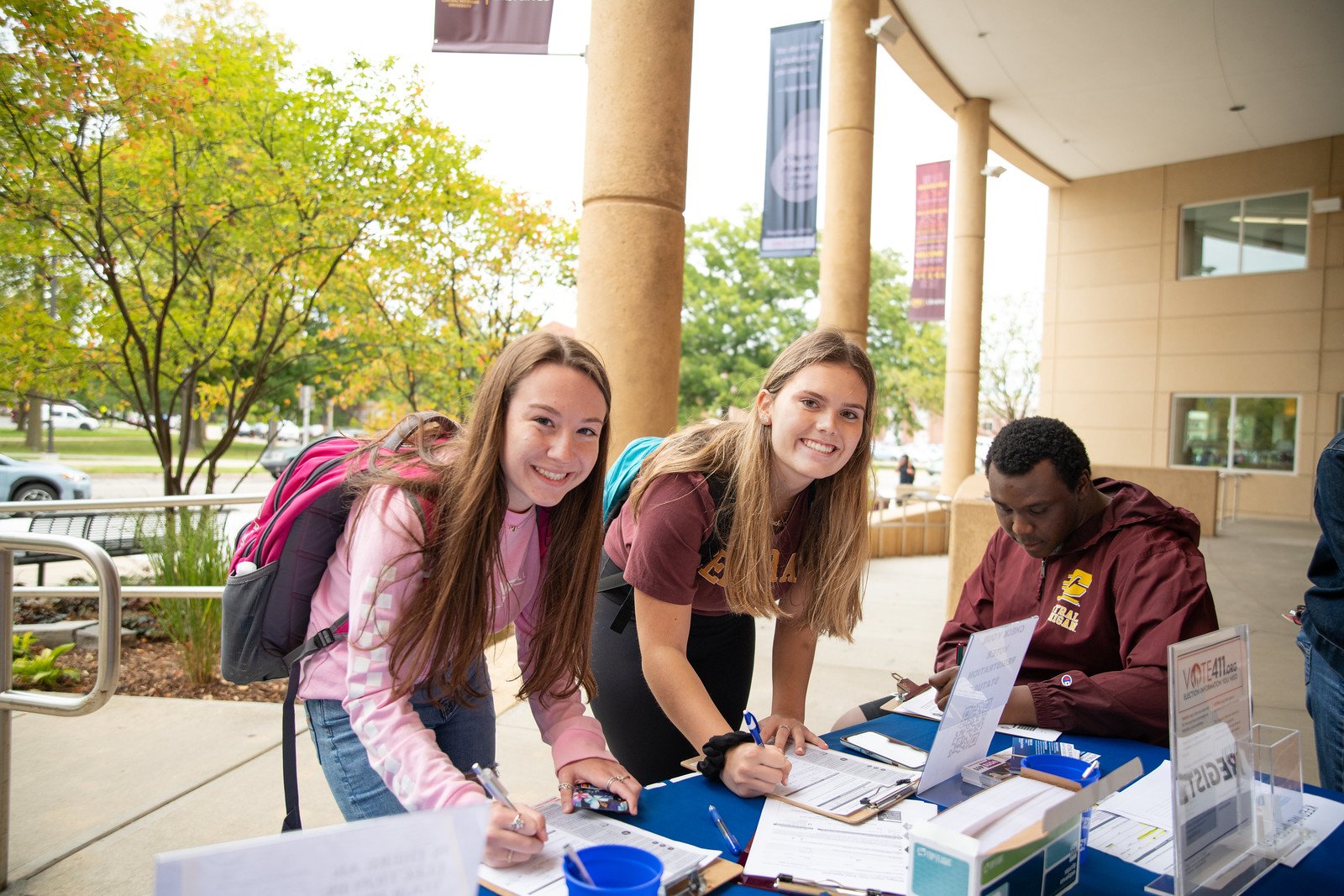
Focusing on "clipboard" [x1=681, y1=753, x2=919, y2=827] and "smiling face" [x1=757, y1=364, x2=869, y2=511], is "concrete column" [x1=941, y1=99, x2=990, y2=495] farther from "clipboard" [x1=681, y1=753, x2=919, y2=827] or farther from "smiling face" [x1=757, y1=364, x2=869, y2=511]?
"clipboard" [x1=681, y1=753, x2=919, y2=827]

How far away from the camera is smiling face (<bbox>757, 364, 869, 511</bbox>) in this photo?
1971 mm

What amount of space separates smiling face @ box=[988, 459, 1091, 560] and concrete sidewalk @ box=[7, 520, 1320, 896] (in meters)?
2.24

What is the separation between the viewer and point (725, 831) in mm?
1420

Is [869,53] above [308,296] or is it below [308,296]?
above

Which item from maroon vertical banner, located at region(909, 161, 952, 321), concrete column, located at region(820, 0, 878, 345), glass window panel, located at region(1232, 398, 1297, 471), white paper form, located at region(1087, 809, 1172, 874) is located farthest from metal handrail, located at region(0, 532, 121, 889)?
glass window panel, located at region(1232, 398, 1297, 471)

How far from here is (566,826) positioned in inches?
56.9

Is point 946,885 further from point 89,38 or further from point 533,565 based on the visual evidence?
point 89,38

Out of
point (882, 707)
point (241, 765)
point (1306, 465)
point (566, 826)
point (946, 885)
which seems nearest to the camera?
point (946, 885)

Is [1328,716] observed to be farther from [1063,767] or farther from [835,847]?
[835,847]

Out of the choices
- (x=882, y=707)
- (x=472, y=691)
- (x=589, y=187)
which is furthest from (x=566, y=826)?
(x=589, y=187)

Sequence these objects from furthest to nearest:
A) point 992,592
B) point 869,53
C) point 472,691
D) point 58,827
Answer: point 869,53 → point 58,827 → point 992,592 → point 472,691

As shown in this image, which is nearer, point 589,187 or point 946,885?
point 946,885

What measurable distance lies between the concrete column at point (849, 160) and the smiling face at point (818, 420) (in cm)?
635

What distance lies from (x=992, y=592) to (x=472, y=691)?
1.68 m
